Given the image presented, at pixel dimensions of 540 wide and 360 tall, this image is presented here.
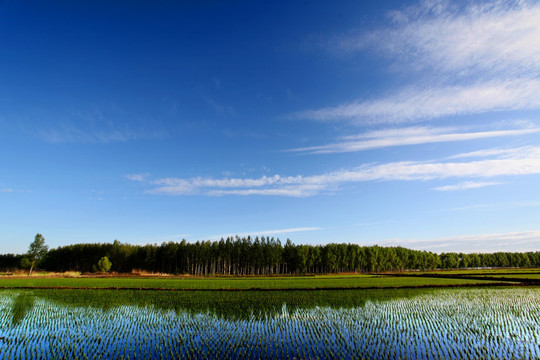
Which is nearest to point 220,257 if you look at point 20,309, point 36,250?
point 36,250

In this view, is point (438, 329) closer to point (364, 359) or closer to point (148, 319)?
point (364, 359)

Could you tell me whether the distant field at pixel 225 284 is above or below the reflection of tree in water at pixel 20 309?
below

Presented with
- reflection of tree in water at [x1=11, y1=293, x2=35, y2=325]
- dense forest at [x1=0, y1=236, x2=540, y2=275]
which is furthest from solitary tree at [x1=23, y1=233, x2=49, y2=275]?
reflection of tree in water at [x1=11, y1=293, x2=35, y2=325]

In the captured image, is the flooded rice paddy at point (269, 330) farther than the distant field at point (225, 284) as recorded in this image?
No

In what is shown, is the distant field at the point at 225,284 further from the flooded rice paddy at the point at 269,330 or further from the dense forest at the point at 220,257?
the dense forest at the point at 220,257

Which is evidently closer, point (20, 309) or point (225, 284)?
point (20, 309)

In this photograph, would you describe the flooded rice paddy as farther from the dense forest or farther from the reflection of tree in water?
the dense forest

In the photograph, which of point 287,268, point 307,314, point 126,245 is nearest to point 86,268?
point 126,245

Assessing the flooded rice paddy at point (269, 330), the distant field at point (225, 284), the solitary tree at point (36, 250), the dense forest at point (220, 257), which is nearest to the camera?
the flooded rice paddy at point (269, 330)

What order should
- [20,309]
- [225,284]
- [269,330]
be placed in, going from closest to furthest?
[269,330], [20,309], [225,284]

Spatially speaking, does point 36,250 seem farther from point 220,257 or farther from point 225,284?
point 225,284

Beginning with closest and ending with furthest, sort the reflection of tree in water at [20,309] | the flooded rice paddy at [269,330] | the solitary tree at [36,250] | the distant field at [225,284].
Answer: the flooded rice paddy at [269,330], the reflection of tree in water at [20,309], the distant field at [225,284], the solitary tree at [36,250]

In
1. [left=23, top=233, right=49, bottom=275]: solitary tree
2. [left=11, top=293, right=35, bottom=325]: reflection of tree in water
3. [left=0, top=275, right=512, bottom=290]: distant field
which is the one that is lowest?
[left=0, top=275, right=512, bottom=290]: distant field

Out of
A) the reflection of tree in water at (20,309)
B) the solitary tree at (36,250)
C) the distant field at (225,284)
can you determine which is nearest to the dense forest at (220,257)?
the solitary tree at (36,250)
